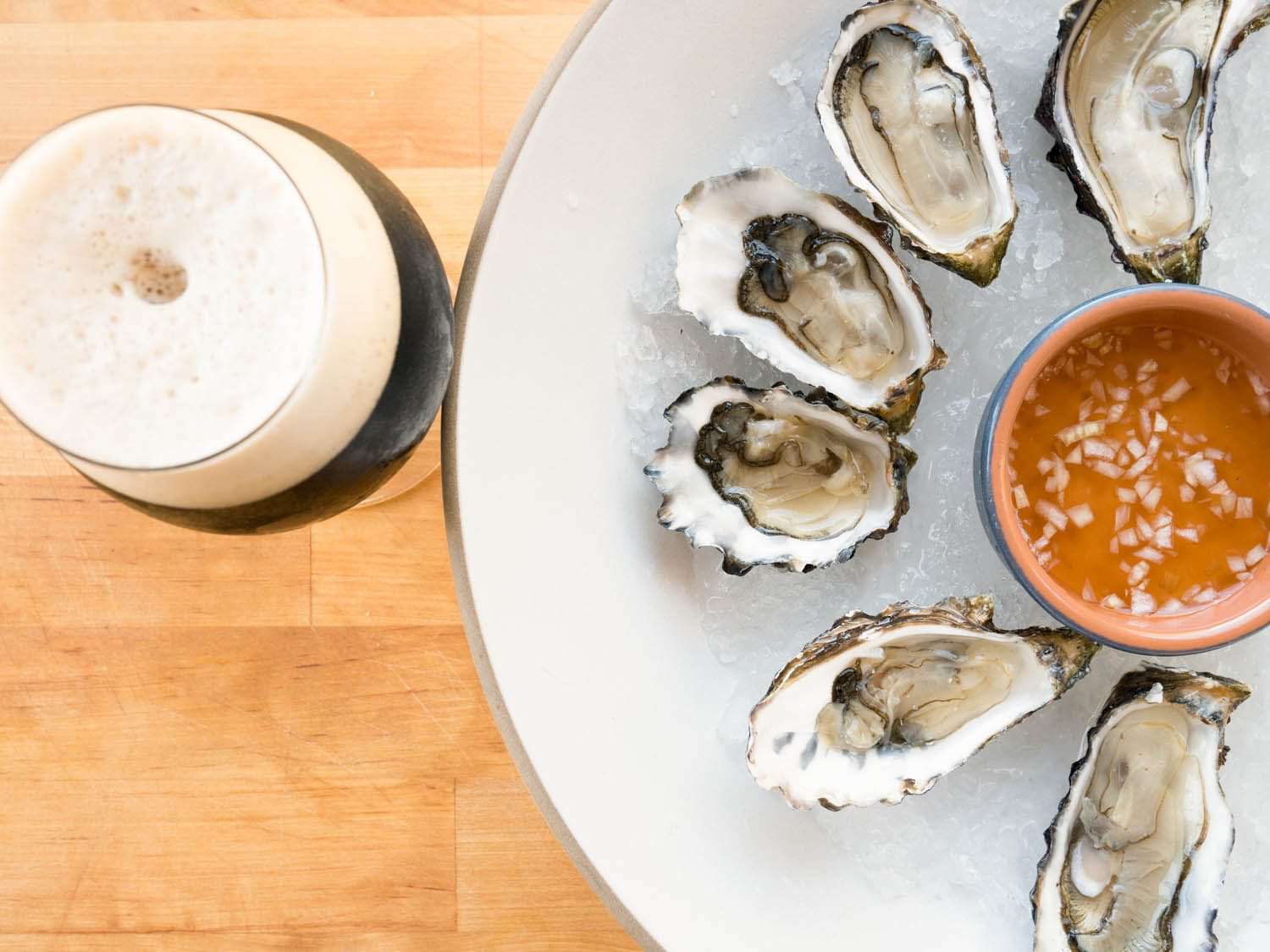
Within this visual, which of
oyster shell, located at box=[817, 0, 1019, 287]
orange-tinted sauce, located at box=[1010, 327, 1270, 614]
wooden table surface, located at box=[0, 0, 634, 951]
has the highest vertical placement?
oyster shell, located at box=[817, 0, 1019, 287]

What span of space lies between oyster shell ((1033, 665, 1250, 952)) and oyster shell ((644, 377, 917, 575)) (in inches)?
11.2

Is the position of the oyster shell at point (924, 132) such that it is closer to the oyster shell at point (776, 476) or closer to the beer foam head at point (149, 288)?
the oyster shell at point (776, 476)

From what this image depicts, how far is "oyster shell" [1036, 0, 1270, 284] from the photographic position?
95 centimetres

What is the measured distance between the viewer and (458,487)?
0.94 m

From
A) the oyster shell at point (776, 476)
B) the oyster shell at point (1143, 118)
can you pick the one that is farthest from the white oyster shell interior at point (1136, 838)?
the oyster shell at point (1143, 118)

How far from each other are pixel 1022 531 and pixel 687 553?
11.3 inches

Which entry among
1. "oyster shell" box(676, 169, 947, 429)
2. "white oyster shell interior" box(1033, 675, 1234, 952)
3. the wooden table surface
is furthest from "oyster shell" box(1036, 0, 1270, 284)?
the wooden table surface

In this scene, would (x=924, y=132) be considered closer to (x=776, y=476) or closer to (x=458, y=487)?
(x=776, y=476)

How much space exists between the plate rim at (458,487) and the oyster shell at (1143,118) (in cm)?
42

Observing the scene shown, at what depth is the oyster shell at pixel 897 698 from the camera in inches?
37.3

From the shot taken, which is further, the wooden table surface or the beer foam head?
the wooden table surface

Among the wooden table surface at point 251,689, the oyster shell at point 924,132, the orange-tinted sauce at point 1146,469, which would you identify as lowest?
the wooden table surface at point 251,689

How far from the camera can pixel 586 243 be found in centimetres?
96

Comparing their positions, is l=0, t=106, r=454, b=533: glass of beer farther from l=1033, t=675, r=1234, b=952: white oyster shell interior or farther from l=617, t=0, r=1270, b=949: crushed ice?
l=1033, t=675, r=1234, b=952: white oyster shell interior
